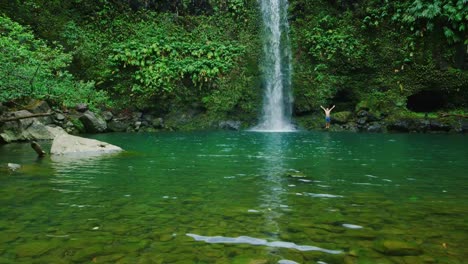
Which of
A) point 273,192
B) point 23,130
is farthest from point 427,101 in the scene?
point 23,130

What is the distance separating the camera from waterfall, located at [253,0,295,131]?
3061 centimetres

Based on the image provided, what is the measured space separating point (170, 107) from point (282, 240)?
88.8 feet

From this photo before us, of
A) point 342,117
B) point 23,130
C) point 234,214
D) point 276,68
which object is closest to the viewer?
point 234,214

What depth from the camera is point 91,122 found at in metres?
24.1

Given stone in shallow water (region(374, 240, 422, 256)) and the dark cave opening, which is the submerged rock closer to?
the dark cave opening

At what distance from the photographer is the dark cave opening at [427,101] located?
28703 millimetres

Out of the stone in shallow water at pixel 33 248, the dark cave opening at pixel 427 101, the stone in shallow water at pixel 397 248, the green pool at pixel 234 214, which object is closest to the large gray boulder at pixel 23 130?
the green pool at pixel 234 214

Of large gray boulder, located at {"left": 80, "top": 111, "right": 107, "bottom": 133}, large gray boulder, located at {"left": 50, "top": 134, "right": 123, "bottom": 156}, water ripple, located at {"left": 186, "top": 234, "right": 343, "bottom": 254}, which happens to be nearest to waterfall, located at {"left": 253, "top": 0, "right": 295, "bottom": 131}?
large gray boulder, located at {"left": 80, "top": 111, "right": 107, "bottom": 133}

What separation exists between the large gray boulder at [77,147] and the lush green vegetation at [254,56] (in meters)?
12.6

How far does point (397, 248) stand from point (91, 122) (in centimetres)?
2294

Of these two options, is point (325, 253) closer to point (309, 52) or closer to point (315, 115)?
point (315, 115)

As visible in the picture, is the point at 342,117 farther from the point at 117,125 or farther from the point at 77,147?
the point at 77,147

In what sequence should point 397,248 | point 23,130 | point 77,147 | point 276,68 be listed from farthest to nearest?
point 276,68 → point 23,130 → point 77,147 → point 397,248

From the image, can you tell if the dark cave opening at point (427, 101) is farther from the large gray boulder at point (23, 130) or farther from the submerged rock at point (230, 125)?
the large gray boulder at point (23, 130)
